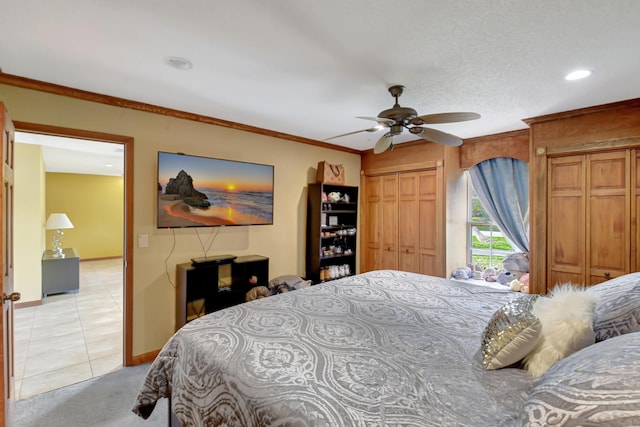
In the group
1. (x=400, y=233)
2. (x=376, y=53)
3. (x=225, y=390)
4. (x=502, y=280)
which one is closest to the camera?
(x=225, y=390)

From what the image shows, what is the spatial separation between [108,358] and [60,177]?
736 cm

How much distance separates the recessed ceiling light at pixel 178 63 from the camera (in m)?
2.13

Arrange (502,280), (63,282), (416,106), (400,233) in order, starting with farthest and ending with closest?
(63,282) < (400,233) < (502,280) < (416,106)

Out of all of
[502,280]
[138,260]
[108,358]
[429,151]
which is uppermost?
[429,151]

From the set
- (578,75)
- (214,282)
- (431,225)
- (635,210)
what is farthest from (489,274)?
Answer: (214,282)

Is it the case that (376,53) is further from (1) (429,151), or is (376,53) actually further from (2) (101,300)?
(2) (101,300)

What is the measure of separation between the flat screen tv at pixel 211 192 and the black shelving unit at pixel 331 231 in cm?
78

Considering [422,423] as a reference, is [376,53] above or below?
above

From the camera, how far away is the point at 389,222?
16.1 feet

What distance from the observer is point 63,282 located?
5176mm

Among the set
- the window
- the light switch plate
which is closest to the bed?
the light switch plate

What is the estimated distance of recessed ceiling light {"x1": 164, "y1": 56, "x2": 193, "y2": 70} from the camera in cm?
213

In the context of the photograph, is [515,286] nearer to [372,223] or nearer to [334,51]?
[372,223]

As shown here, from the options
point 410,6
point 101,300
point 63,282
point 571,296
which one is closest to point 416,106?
point 410,6
